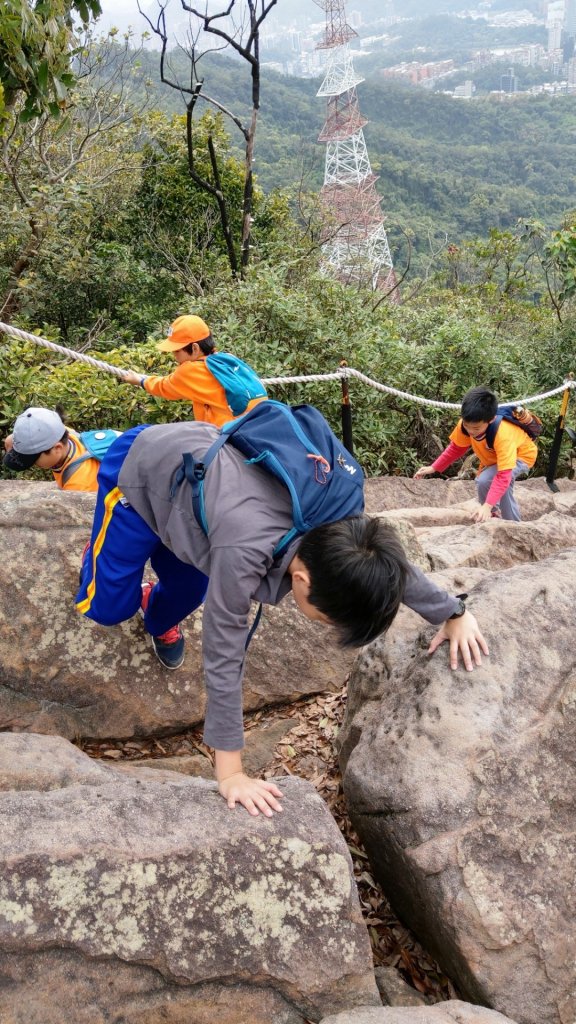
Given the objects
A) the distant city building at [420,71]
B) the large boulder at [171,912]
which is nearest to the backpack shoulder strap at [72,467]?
the large boulder at [171,912]

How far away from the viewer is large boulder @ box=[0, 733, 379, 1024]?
1925 mm

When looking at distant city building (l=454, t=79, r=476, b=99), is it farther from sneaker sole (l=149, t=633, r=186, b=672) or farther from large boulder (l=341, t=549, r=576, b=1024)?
large boulder (l=341, t=549, r=576, b=1024)

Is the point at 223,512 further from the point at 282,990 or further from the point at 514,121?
the point at 514,121

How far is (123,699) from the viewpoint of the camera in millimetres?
3221

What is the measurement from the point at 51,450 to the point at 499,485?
3.05 metres

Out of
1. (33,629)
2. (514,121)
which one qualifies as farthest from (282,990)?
(514,121)

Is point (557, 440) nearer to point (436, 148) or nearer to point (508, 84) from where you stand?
point (436, 148)

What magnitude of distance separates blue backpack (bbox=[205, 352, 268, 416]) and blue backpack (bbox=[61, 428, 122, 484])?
70 centimetres

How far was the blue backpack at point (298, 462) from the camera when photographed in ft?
7.09

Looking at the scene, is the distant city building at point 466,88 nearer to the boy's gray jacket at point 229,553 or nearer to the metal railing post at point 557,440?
the metal railing post at point 557,440

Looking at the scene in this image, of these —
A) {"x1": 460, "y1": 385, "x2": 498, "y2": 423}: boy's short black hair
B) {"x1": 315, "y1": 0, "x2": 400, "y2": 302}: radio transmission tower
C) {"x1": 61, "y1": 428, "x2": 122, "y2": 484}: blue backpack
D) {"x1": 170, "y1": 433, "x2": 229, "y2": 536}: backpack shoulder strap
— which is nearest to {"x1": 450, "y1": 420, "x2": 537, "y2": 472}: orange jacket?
{"x1": 460, "y1": 385, "x2": 498, "y2": 423}: boy's short black hair

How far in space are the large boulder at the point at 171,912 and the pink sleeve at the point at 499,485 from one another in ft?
11.2

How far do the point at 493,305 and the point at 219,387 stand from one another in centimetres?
1268

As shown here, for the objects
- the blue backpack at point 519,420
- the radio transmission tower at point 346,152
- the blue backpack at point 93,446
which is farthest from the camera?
the radio transmission tower at point 346,152
